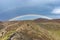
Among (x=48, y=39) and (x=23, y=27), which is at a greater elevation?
(x=23, y=27)

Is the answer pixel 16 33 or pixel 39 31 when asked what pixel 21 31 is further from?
pixel 39 31

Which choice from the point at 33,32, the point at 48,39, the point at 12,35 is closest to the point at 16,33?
the point at 12,35

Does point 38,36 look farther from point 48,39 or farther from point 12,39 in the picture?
point 12,39

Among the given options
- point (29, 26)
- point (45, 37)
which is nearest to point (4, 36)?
point (29, 26)

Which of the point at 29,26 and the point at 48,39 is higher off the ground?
the point at 29,26

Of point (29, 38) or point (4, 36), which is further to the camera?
point (4, 36)

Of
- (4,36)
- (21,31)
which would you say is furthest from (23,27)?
(4,36)

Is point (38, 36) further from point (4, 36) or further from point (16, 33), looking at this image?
point (4, 36)
